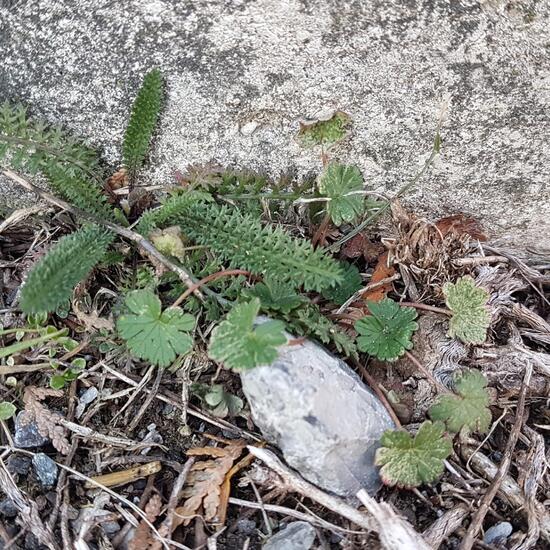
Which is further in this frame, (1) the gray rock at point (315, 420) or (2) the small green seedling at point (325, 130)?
(2) the small green seedling at point (325, 130)

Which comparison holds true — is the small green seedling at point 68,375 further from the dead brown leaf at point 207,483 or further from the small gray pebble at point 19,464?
the dead brown leaf at point 207,483

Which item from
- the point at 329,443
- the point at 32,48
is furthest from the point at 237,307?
the point at 32,48

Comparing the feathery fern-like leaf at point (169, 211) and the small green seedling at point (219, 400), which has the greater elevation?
the feathery fern-like leaf at point (169, 211)

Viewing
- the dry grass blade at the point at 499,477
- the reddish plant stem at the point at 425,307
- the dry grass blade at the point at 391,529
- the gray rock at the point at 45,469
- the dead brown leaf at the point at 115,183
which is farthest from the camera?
the dead brown leaf at the point at 115,183

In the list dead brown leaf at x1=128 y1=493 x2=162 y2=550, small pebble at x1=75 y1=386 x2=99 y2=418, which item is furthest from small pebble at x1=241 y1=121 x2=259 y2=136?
dead brown leaf at x1=128 y1=493 x2=162 y2=550

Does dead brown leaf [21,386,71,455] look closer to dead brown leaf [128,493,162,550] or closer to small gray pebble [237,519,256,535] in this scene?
dead brown leaf [128,493,162,550]

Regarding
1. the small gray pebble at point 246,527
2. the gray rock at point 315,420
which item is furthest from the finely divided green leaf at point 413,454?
the small gray pebble at point 246,527
